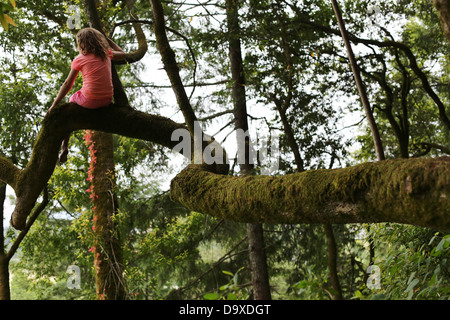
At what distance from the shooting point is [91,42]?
352cm

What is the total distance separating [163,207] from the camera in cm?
1243

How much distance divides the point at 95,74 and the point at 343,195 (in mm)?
2418

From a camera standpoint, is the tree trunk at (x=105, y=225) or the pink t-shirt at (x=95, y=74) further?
the tree trunk at (x=105, y=225)

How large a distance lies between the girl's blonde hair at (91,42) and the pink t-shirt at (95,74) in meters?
0.04

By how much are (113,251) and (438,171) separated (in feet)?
20.6

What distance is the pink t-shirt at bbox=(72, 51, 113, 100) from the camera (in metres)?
3.47

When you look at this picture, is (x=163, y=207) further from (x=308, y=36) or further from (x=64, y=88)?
(x=64, y=88)

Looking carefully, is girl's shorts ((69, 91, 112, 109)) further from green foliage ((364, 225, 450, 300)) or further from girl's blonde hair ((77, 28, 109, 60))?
green foliage ((364, 225, 450, 300))

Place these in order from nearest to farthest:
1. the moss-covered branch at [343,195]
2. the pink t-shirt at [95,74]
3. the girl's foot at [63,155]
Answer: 1. the moss-covered branch at [343,195]
2. the pink t-shirt at [95,74]
3. the girl's foot at [63,155]

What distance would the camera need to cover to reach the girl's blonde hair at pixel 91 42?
138 inches

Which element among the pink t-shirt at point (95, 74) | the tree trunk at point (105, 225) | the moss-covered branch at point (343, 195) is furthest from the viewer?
the tree trunk at point (105, 225)

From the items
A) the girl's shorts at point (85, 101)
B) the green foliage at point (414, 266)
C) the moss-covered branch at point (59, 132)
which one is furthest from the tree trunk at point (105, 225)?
the green foliage at point (414, 266)

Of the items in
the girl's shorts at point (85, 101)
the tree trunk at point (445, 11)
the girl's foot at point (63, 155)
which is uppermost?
the girl's shorts at point (85, 101)

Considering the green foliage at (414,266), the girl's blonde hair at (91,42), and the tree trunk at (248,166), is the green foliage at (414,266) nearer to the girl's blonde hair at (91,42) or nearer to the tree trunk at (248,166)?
the girl's blonde hair at (91,42)
